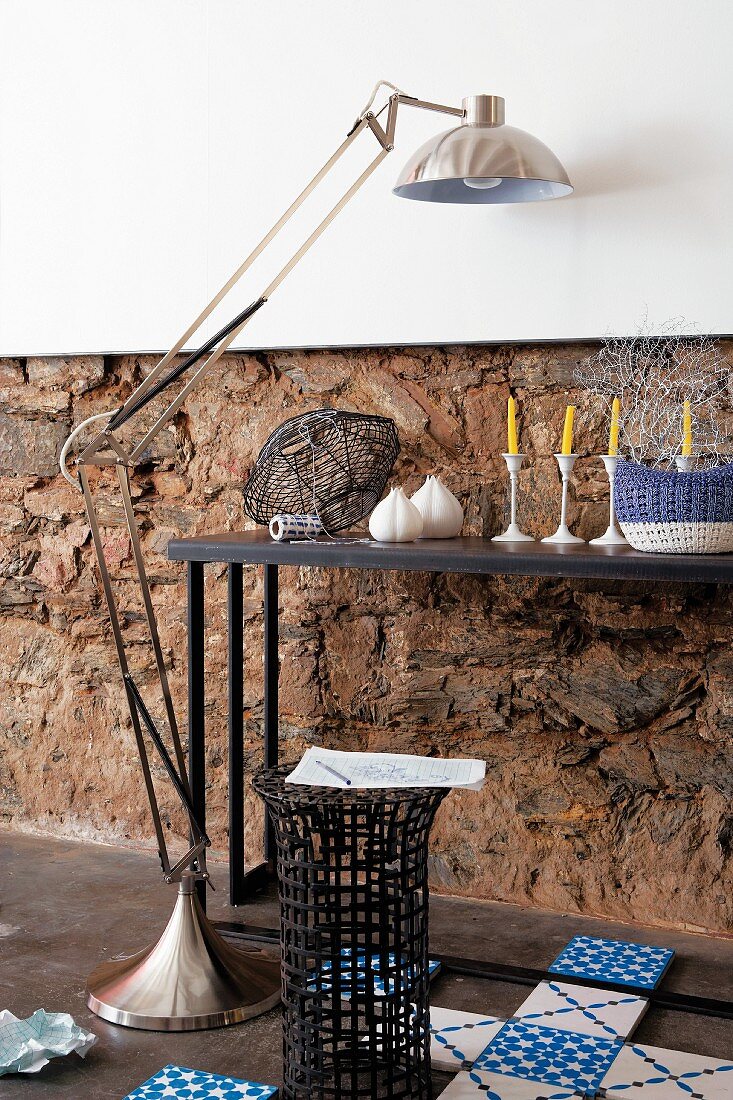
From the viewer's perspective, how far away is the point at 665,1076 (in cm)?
221

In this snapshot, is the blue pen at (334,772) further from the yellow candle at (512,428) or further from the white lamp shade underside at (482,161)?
the white lamp shade underside at (482,161)

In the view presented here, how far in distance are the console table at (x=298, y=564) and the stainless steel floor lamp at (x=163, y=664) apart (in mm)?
210

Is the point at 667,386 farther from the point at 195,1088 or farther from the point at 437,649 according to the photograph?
the point at 195,1088

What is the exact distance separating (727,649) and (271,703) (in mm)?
1219

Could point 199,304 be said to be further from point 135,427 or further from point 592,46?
point 592,46

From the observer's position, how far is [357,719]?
10.9ft

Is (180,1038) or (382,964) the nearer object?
(382,964)

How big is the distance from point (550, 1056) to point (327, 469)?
1419 mm

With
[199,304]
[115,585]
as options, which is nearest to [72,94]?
[199,304]

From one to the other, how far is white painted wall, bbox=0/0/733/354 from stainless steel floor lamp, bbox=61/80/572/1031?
0.25m

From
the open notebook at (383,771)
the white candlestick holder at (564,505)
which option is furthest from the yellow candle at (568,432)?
the open notebook at (383,771)

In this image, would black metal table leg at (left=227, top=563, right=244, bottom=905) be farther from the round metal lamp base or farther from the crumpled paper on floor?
the crumpled paper on floor

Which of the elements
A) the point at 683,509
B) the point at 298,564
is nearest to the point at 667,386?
the point at 683,509

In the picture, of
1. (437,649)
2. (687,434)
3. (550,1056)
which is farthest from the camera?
(437,649)
